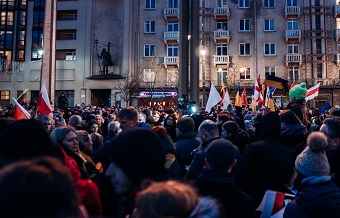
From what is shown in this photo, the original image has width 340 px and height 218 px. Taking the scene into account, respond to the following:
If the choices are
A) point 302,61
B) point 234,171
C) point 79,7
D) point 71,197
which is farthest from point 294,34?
point 71,197

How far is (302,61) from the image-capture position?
40781 mm

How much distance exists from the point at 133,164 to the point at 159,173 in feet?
0.58

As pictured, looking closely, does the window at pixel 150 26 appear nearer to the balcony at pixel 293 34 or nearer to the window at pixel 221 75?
the window at pixel 221 75

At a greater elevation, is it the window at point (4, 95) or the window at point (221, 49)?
the window at point (221, 49)

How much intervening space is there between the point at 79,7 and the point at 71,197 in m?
45.2

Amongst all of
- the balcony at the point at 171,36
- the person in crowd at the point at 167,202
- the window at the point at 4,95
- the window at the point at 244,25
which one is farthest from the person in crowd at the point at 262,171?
the window at the point at 4,95

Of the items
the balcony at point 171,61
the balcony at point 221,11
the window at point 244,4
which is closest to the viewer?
the balcony at point 171,61

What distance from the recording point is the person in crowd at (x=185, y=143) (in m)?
5.89

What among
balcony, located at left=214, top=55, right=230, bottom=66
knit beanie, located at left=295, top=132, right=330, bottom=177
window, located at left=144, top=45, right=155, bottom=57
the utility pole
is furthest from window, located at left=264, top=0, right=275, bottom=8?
knit beanie, located at left=295, top=132, right=330, bottom=177

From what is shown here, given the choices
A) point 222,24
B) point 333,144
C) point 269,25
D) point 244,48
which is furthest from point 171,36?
point 333,144

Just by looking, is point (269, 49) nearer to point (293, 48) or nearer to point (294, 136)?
point (293, 48)

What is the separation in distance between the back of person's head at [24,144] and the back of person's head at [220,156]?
1.30 metres

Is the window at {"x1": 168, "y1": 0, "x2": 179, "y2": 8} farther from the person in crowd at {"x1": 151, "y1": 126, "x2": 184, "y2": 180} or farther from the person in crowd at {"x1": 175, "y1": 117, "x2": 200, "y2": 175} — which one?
the person in crowd at {"x1": 151, "y1": 126, "x2": 184, "y2": 180}

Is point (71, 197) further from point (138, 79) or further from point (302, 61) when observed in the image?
point (302, 61)
